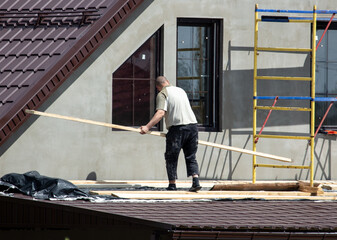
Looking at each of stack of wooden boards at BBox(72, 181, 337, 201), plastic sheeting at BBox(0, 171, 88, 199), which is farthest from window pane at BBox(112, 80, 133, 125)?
plastic sheeting at BBox(0, 171, 88, 199)

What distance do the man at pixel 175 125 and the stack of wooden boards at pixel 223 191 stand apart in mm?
435

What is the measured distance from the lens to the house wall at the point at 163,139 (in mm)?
12930

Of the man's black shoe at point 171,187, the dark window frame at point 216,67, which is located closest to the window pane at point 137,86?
the dark window frame at point 216,67

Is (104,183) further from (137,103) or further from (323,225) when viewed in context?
(323,225)

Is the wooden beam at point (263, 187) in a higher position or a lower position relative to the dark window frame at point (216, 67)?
lower

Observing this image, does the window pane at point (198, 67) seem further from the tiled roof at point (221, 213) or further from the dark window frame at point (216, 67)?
the tiled roof at point (221, 213)

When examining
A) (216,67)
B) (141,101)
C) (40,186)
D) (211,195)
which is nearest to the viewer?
(40,186)

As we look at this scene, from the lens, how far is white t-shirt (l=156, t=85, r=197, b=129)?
1189 centimetres

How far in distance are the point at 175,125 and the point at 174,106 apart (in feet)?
0.89

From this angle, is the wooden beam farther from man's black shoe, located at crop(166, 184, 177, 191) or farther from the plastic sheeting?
the plastic sheeting

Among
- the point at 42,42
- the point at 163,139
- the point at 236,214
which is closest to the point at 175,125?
the point at 163,139

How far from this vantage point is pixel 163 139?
13391 mm

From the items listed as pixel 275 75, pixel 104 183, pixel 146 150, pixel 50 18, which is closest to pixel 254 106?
pixel 275 75

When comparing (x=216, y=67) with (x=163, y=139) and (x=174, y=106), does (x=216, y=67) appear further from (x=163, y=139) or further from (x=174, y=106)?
(x=174, y=106)
